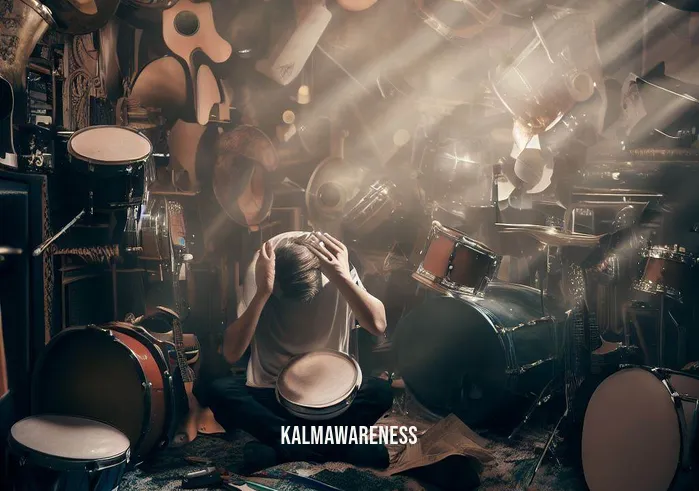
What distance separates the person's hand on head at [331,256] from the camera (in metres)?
3.80

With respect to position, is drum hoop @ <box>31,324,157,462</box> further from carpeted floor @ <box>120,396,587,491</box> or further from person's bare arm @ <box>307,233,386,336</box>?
person's bare arm @ <box>307,233,386,336</box>

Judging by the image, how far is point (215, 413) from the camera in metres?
3.84

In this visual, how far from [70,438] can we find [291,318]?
1499 mm

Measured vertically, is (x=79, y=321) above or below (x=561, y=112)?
below

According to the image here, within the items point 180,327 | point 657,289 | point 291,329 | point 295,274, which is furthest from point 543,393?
point 180,327

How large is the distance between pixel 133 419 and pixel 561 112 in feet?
12.5

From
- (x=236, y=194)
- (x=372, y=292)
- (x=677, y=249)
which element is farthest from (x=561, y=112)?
(x=236, y=194)

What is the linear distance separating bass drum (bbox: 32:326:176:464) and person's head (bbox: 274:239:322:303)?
89 cm

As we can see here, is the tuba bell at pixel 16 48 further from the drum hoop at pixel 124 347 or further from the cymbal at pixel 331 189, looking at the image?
the cymbal at pixel 331 189

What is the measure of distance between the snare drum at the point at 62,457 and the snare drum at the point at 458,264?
2.13 m

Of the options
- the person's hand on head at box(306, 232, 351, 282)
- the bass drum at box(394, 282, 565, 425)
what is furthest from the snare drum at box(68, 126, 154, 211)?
the bass drum at box(394, 282, 565, 425)

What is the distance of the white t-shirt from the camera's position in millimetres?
3840

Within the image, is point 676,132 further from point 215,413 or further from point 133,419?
point 133,419

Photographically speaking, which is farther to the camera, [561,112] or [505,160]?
[505,160]
